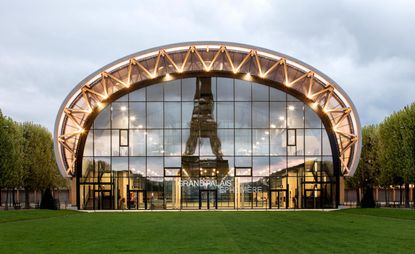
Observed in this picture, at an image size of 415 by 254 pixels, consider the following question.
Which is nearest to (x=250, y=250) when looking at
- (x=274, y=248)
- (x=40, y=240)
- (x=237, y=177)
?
(x=274, y=248)

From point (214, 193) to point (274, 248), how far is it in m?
42.0

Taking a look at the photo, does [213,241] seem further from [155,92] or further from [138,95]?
[138,95]

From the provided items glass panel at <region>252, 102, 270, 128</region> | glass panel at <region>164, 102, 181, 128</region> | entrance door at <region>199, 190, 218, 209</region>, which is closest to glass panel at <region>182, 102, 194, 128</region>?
glass panel at <region>164, 102, 181, 128</region>

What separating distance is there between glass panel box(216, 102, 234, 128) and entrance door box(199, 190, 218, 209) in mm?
7289

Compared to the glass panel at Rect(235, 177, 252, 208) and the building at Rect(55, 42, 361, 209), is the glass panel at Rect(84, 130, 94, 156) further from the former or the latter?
the glass panel at Rect(235, 177, 252, 208)

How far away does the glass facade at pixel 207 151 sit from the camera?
6075cm

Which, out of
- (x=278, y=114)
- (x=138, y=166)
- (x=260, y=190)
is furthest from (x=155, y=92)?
(x=260, y=190)

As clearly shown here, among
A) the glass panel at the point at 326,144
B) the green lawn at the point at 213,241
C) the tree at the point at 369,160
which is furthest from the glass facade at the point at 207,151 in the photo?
the green lawn at the point at 213,241

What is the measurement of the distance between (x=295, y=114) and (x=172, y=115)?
43.7 feet

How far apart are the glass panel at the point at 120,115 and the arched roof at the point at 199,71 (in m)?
1.44

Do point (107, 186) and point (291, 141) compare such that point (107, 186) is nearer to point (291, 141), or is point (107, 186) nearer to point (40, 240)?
point (291, 141)

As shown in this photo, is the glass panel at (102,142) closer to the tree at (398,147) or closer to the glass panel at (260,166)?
the glass panel at (260,166)

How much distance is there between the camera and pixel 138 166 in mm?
60625

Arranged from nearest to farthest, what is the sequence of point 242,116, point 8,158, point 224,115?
point 8,158 < point 224,115 < point 242,116
